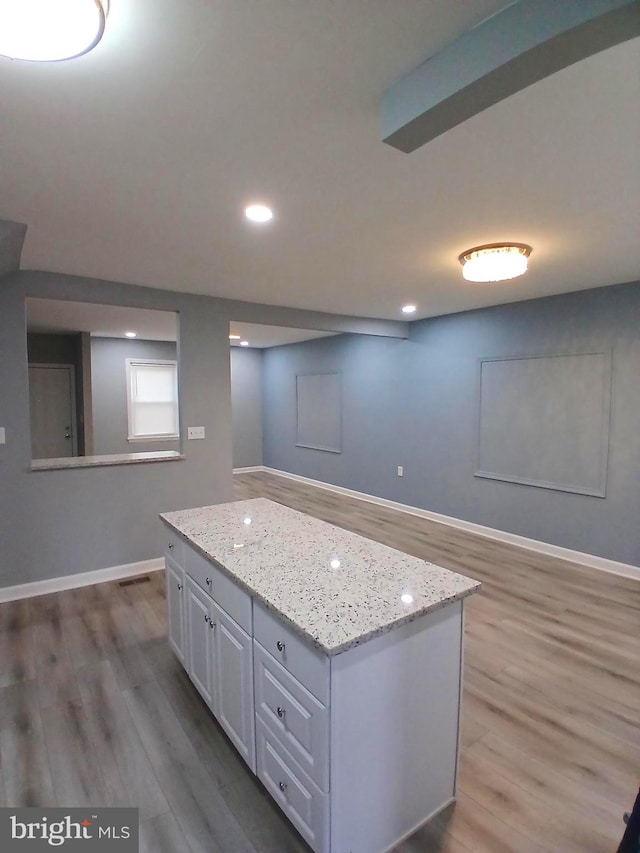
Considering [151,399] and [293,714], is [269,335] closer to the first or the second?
[151,399]

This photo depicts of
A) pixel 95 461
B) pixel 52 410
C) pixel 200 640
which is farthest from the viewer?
pixel 52 410

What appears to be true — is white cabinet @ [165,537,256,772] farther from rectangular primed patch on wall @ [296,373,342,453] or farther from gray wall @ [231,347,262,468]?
gray wall @ [231,347,262,468]

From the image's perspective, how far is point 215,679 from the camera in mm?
1886

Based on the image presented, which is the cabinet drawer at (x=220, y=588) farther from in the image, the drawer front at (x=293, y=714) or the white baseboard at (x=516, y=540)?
the white baseboard at (x=516, y=540)

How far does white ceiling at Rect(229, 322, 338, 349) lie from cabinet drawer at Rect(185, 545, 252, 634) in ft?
12.9

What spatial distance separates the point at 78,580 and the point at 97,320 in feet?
10.9

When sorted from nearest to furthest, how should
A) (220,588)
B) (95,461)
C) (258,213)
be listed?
(220,588) → (258,213) → (95,461)

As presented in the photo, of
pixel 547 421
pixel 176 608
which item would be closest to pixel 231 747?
pixel 176 608

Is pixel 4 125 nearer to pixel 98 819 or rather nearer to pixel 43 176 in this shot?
pixel 43 176

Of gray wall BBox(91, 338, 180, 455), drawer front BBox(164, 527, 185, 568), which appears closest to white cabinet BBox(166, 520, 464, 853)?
drawer front BBox(164, 527, 185, 568)

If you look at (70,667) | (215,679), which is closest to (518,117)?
(215,679)

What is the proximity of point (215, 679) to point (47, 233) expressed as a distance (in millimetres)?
2500

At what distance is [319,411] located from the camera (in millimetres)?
7039

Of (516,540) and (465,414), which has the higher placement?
(465,414)
